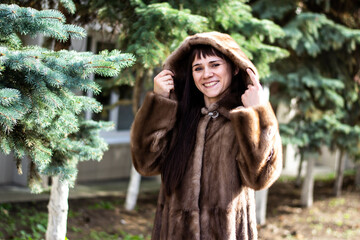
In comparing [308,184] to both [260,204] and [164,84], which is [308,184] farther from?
[164,84]

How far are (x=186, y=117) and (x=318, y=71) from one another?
174 inches

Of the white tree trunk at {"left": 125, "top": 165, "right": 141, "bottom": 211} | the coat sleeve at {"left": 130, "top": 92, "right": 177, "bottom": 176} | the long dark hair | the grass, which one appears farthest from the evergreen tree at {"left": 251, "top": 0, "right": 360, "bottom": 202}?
the coat sleeve at {"left": 130, "top": 92, "right": 177, "bottom": 176}

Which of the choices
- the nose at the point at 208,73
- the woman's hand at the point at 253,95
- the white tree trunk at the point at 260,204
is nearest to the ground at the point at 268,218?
the white tree trunk at the point at 260,204

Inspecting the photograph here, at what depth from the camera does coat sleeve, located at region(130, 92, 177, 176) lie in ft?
8.50

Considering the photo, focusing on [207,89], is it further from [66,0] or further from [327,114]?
[327,114]

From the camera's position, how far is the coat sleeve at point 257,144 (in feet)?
7.69

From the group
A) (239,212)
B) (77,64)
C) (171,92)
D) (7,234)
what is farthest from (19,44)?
(7,234)

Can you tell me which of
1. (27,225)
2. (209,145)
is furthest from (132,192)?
(209,145)

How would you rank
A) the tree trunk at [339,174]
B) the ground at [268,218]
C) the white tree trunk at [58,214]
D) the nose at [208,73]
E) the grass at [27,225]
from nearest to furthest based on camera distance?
1. the nose at [208,73]
2. the white tree trunk at [58,214]
3. the grass at [27,225]
4. the ground at [268,218]
5. the tree trunk at [339,174]

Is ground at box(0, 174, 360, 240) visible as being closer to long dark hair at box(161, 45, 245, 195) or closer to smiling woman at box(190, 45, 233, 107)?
long dark hair at box(161, 45, 245, 195)

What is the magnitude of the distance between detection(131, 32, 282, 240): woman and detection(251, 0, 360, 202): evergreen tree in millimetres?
3399

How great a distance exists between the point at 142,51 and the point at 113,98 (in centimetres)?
516

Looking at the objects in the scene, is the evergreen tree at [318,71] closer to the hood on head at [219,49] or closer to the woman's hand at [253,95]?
the hood on head at [219,49]

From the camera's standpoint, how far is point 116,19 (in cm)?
411
